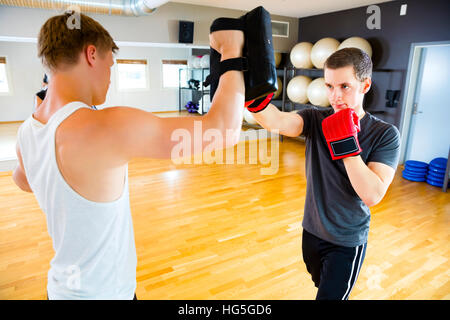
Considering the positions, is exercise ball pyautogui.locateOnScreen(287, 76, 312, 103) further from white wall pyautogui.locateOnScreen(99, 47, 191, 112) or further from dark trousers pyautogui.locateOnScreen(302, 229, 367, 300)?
white wall pyautogui.locateOnScreen(99, 47, 191, 112)

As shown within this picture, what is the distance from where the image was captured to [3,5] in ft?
12.9

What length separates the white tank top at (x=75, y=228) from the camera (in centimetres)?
74

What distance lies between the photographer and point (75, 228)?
0.79 meters

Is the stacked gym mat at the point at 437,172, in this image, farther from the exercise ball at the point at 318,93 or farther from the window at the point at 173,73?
the window at the point at 173,73

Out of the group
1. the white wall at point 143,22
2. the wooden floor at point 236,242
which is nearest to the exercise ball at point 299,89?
the white wall at point 143,22

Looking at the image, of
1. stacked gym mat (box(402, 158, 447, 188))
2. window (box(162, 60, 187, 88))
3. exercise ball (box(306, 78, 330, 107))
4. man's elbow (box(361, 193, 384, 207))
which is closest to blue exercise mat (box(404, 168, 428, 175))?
stacked gym mat (box(402, 158, 447, 188))

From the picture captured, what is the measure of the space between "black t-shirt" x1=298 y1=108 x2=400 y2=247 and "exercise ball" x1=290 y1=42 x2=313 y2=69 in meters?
4.72

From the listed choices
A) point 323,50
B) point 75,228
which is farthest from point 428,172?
point 75,228

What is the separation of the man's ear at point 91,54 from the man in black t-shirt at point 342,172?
26.3 inches

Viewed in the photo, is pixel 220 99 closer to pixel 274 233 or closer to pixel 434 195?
pixel 274 233

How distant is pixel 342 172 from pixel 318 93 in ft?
13.9

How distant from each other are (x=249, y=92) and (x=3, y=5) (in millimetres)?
4602
